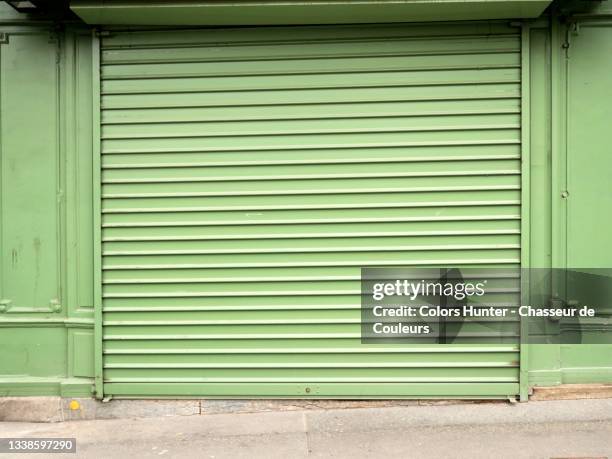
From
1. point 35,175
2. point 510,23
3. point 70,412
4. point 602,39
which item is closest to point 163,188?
point 35,175

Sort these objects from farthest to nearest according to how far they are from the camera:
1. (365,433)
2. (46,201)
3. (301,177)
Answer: (46,201), (301,177), (365,433)

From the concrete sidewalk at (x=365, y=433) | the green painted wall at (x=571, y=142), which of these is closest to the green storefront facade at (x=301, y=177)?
the green painted wall at (x=571, y=142)

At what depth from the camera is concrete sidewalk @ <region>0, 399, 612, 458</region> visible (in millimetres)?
4215

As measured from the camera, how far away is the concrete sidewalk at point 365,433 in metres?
4.21

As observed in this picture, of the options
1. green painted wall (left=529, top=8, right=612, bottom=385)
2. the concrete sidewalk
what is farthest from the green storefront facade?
the concrete sidewalk

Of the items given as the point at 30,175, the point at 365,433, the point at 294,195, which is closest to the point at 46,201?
the point at 30,175

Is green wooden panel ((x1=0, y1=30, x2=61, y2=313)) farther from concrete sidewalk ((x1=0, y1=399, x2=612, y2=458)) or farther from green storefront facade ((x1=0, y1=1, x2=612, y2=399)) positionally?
concrete sidewalk ((x1=0, y1=399, x2=612, y2=458))

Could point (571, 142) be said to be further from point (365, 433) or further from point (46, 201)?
point (46, 201)

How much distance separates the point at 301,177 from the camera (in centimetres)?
479

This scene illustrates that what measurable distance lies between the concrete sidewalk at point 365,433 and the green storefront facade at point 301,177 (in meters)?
0.20

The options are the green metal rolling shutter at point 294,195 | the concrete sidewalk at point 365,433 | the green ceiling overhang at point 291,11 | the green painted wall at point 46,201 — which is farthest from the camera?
the green painted wall at point 46,201

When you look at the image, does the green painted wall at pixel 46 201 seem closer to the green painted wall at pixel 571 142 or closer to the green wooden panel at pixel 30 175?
the green wooden panel at pixel 30 175

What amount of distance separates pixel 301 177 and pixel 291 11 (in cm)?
133

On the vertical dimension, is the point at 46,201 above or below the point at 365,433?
above
